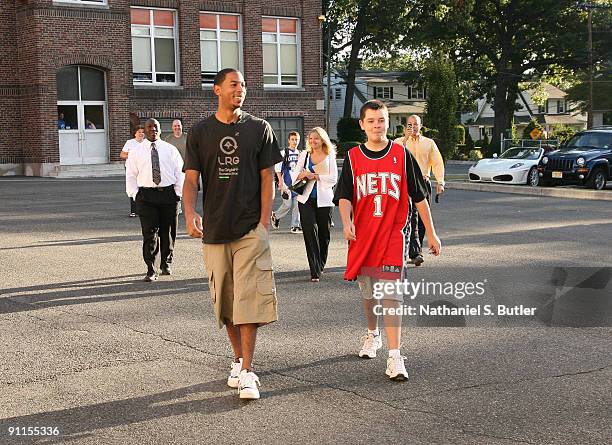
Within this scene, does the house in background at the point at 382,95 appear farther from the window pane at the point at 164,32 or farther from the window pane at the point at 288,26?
the window pane at the point at 164,32

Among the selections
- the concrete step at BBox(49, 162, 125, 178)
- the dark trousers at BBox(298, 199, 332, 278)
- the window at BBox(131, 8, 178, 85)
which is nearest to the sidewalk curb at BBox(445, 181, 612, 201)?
the concrete step at BBox(49, 162, 125, 178)

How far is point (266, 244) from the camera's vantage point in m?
6.18

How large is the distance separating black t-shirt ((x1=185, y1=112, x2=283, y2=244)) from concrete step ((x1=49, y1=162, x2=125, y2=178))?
29120mm

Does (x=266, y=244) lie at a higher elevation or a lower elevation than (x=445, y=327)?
higher

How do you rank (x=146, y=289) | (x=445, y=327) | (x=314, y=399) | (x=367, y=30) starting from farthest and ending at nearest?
(x=367, y=30)
(x=146, y=289)
(x=445, y=327)
(x=314, y=399)

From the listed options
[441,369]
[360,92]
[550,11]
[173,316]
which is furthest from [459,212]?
Result: [360,92]

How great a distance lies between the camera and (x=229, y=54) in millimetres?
41031

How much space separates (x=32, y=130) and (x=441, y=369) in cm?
3114

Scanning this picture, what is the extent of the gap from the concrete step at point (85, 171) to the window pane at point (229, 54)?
A: 793cm

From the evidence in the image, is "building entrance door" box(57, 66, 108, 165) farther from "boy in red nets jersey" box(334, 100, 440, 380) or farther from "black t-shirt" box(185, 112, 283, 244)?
"black t-shirt" box(185, 112, 283, 244)

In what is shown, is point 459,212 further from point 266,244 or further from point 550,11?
point 550,11

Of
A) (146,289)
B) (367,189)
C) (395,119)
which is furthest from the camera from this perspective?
(395,119)

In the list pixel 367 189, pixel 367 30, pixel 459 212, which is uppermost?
pixel 367 30

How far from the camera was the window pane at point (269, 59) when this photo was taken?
1651 inches
